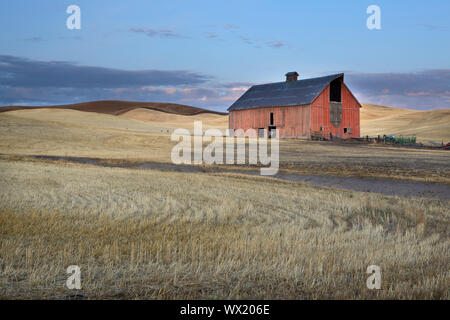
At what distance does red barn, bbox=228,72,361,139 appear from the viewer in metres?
52.1

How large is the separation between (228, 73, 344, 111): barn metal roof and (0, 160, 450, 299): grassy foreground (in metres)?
39.4

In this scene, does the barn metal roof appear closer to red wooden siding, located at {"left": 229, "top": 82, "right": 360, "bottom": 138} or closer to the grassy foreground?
red wooden siding, located at {"left": 229, "top": 82, "right": 360, "bottom": 138}

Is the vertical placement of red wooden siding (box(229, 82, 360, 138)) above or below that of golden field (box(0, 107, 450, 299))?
above

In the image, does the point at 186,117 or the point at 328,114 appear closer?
the point at 328,114

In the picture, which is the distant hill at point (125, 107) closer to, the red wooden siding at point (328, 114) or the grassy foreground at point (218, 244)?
the red wooden siding at point (328, 114)

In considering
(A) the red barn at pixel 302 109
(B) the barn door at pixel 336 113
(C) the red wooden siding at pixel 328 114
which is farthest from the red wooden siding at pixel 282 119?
(B) the barn door at pixel 336 113

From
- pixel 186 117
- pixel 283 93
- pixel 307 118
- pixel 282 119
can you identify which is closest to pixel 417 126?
pixel 283 93

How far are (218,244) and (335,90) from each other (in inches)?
1978

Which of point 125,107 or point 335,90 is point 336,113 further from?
point 125,107

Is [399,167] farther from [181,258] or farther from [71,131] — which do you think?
[71,131]

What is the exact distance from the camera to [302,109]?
2052 inches

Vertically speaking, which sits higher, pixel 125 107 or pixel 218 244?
pixel 125 107

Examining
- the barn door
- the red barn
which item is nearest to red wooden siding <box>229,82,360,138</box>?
the red barn
